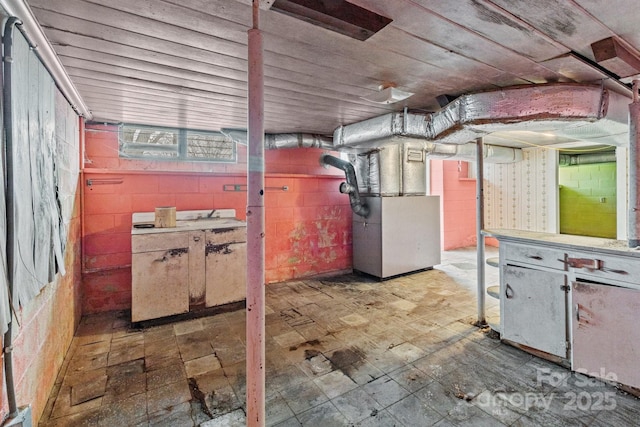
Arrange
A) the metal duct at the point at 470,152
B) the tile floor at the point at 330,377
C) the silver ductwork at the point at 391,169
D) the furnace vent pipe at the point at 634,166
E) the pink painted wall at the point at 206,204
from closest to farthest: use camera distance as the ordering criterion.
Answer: the tile floor at the point at 330,377 → the furnace vent pipe at the point at 634,166 → the pink painted wall at the point at 206,204 → the silver ductwork at the point at 391,169 → the metal duct at the point at 470,152

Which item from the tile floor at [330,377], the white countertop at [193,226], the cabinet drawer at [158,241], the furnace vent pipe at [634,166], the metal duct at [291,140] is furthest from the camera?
the metal duct at [291,140]

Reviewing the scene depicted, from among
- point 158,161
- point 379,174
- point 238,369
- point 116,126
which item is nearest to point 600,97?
point 379,174

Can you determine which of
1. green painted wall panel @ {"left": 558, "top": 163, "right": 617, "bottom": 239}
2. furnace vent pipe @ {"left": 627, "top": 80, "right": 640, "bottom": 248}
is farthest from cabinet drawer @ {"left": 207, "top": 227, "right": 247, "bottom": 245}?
green painted wall panel @ {"left": 558, "top": 163, "right": 617, "bottom": 239}

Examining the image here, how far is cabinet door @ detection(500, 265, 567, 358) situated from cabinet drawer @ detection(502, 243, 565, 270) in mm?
61

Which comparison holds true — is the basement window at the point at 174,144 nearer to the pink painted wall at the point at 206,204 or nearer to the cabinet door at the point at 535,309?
the pink painted wall at the point at 206,204

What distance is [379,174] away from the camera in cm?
429

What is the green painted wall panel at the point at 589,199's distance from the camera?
677 centimetres

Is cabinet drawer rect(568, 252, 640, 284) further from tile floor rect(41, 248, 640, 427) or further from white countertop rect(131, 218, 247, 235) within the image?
white countertop rect(131, 218, 247, 235)

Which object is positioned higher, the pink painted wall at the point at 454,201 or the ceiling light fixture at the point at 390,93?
the ceiling light fixture at the point at 390,93

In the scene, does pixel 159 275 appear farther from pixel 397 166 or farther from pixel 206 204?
pixel 397 166

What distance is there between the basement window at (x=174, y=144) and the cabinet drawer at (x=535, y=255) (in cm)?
334

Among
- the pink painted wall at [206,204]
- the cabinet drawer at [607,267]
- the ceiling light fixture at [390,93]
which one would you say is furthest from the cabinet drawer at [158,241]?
the cabinet drawer at [607,267]

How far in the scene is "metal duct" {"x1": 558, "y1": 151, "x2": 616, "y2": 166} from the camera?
6598 millimetres

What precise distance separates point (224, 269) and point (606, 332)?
124 inches
